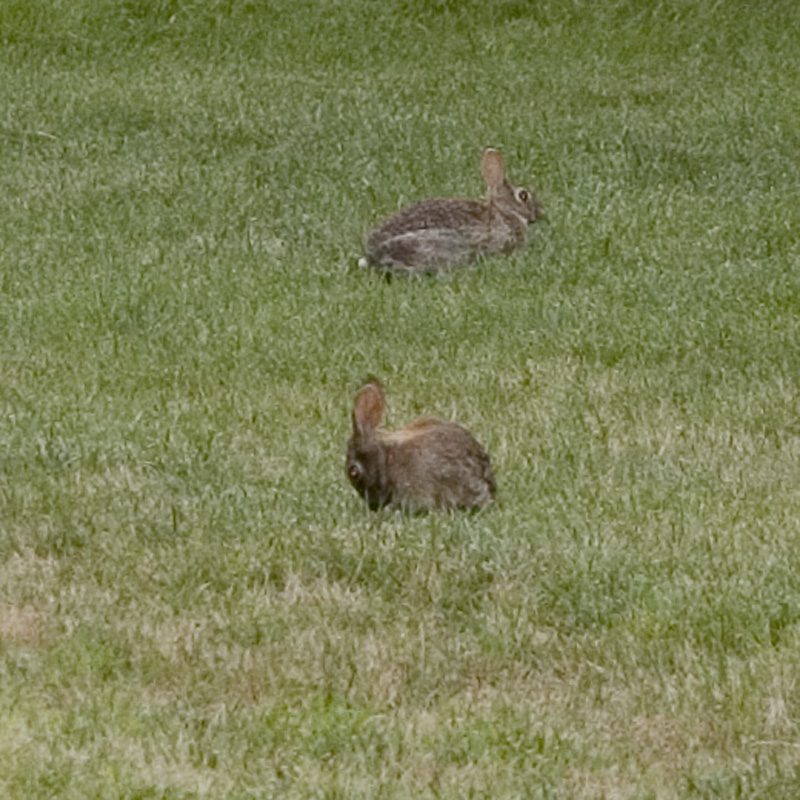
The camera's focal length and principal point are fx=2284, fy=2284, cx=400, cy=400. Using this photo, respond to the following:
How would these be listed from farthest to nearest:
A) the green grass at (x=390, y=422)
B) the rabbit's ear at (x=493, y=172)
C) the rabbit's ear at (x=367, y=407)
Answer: the rabbit's ear at (x=493, y=172) → the rabbit's ear at (x=367, y=407) → the green grass at (x=390, y=422)

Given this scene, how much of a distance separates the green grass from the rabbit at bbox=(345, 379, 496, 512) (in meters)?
0.14

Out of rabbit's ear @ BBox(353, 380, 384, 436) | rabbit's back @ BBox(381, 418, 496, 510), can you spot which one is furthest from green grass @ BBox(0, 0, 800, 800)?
rabbit's ear @ BBox(353, 380, 384, 436)

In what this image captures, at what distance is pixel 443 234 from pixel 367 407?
5631 millimetres

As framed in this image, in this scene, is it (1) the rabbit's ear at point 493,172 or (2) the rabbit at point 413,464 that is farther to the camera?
(1) the rabbit's ear at point 493,172

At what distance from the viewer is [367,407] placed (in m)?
8.28

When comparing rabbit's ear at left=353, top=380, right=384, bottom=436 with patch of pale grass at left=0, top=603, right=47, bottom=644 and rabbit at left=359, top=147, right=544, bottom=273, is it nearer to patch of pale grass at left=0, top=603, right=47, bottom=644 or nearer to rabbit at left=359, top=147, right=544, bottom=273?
patch of pale grass at left=0, top=603, right=47, bottom=644

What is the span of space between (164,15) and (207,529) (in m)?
15.0

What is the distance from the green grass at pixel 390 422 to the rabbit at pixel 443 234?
177mm

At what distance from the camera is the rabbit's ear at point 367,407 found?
8227 mm

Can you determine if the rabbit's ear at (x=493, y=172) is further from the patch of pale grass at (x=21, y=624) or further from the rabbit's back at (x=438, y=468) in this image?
the patch of pale grass at (x=21, y=624)

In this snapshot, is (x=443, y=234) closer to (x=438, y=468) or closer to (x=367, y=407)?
(x=438, y=468)

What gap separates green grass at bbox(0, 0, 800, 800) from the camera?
6406 mm

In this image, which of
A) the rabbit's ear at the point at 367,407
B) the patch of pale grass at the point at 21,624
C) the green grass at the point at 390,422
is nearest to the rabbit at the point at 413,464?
the rabbit's ear at the point at 367,407

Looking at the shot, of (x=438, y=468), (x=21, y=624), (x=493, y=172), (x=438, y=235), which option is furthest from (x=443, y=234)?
(x=21, y=624)
